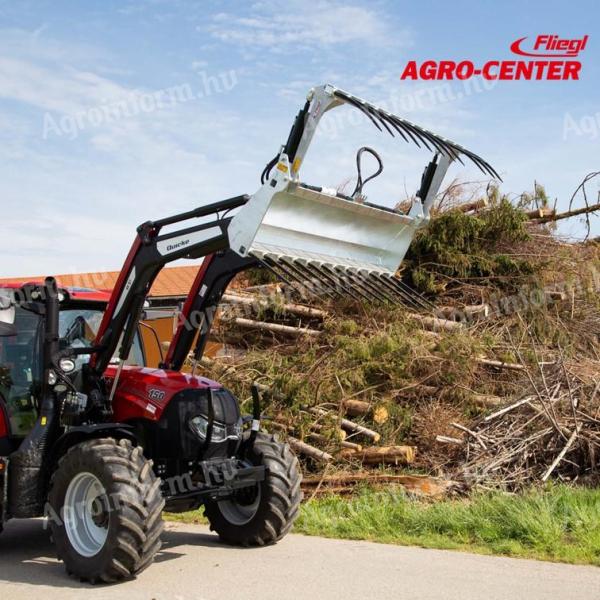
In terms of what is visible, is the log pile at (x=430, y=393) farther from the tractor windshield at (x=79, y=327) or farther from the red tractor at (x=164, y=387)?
the tractor windshield at (x=79, y=327)

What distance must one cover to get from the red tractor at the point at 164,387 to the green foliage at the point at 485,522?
1088 millimetres

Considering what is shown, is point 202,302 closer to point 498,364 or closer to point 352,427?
point 352,427

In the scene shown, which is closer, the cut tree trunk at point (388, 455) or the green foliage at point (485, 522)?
the green foliage at point (485, 522)

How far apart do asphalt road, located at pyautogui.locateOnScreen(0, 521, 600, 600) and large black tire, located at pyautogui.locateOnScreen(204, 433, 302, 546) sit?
0.51 feet

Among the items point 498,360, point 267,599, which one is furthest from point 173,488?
point 498,360

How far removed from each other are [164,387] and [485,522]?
3180mm

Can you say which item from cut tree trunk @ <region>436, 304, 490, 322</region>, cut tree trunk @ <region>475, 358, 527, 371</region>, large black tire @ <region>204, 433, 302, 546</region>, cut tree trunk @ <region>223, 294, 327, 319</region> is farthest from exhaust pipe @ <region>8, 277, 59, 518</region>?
cut tree trunk @ <region>436, 304, 490, 322</region>

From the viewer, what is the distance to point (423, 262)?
13055mm

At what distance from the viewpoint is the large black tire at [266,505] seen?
23.1 feet

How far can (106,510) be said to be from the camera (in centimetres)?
605

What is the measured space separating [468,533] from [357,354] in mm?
4289

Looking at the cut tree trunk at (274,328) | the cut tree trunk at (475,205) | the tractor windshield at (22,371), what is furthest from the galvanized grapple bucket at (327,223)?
the cut tree trunk at (475,205)

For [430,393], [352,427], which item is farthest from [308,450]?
[430,393]

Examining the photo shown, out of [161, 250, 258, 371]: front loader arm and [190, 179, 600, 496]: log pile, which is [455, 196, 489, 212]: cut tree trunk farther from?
[161, 250, 258, 371]: front loader arm
